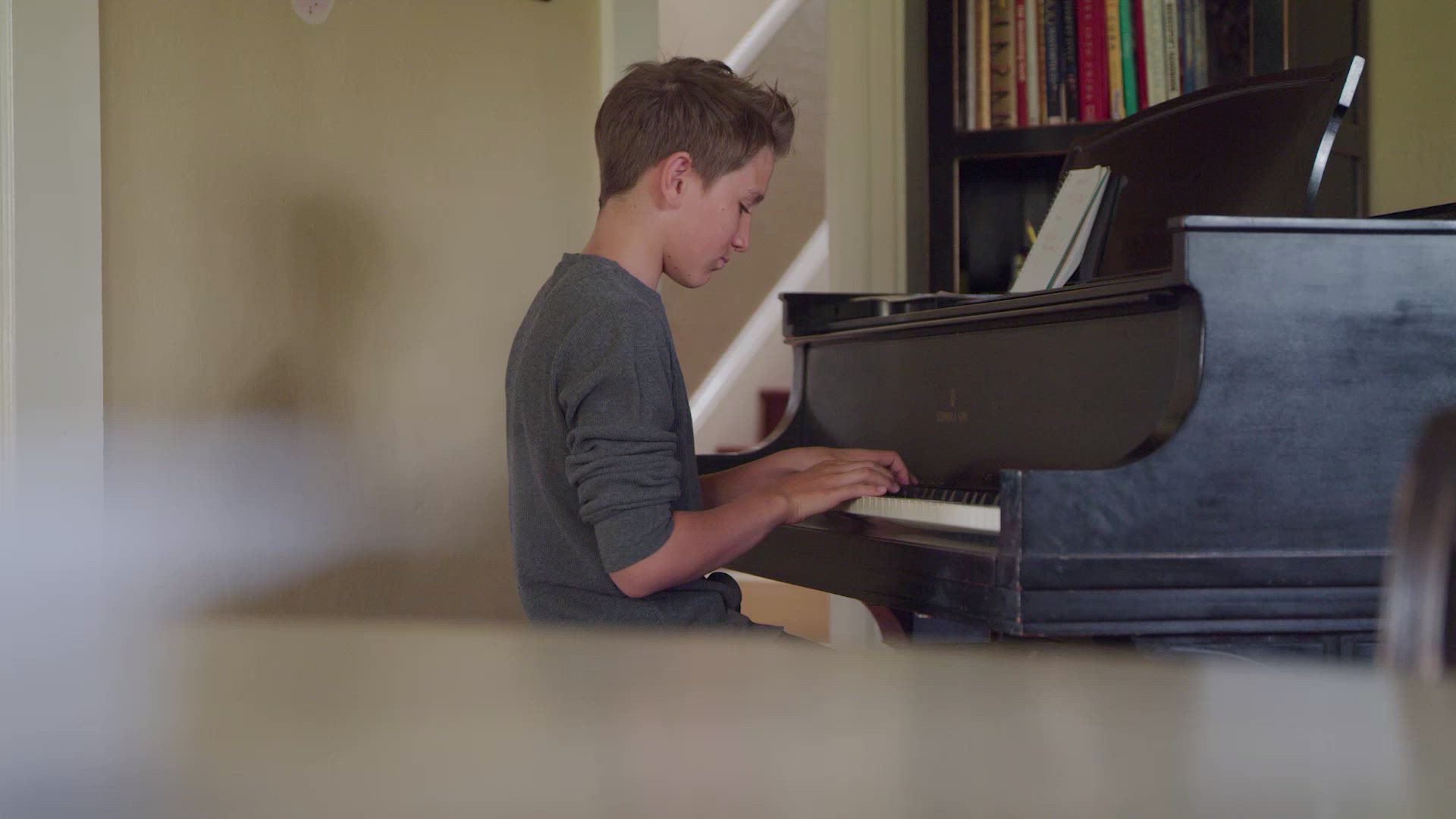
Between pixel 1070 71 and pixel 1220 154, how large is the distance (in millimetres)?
1241

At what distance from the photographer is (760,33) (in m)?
4.98

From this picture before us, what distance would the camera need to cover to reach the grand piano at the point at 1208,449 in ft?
4.16

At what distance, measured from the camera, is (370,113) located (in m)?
2.19

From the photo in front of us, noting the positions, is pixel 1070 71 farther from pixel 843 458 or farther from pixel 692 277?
pixel 692 277

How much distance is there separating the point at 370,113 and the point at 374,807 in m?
2.23

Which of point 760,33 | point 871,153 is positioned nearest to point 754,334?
point 760,33

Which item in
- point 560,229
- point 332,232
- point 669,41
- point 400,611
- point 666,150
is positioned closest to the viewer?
point 666,150

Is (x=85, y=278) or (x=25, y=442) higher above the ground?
(x=85, y=278)

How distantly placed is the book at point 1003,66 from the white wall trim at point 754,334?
1.95 m

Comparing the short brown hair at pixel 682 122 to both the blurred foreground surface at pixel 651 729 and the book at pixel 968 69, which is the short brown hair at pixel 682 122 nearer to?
the blurred foreground surface at pixel 651 729

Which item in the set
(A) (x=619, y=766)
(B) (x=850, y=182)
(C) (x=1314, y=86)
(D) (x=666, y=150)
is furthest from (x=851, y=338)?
(A) (x=619, y=766)

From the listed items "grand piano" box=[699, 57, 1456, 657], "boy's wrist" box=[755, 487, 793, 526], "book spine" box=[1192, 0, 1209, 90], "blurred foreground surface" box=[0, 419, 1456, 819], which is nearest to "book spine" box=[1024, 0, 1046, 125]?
"book spine" box=[1192, 0, 1209, 90]

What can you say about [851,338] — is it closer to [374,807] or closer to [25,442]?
[25,442]

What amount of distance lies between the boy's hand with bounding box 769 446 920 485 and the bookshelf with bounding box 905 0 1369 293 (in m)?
1.39
